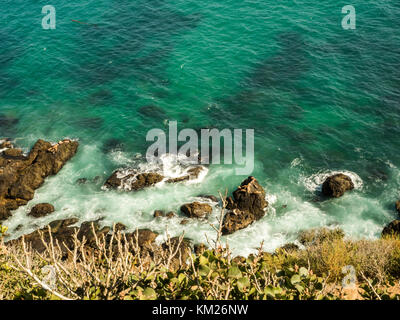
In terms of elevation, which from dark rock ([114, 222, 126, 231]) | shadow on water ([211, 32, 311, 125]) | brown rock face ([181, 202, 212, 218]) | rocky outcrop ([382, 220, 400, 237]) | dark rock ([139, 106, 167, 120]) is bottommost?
dark rock ([114, 222, 126, 231])

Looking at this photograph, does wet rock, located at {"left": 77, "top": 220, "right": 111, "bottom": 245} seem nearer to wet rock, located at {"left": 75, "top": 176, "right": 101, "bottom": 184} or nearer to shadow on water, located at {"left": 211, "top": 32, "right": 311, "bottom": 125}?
wet rock, located at {"left": 75, "top": 176, "right": 101, "bottom": 184}

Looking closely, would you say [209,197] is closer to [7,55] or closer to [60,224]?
[60,224]

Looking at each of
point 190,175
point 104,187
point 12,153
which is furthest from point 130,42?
point 190,175

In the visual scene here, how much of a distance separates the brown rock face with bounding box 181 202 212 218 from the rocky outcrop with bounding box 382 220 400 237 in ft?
40.1

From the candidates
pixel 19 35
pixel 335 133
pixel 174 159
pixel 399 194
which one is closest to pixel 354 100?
pixel 335 133

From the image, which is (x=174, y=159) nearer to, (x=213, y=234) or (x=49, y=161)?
(x=213, y=234)

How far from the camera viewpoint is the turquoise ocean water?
2656 centimetres

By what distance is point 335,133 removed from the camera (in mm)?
31078

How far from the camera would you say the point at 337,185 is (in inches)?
1011

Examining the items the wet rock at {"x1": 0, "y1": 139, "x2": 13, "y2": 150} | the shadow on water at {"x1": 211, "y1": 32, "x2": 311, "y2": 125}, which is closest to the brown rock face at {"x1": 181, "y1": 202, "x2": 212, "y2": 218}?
the shadow on water at {"x1": 211, "y1": 32, "x2": 311, "y2": 125}

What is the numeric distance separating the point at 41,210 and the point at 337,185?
23315mm

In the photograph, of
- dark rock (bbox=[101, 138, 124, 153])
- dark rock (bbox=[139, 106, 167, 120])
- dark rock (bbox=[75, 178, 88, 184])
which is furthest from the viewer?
dark rock (bbox=[139, 106, 167, 120])
